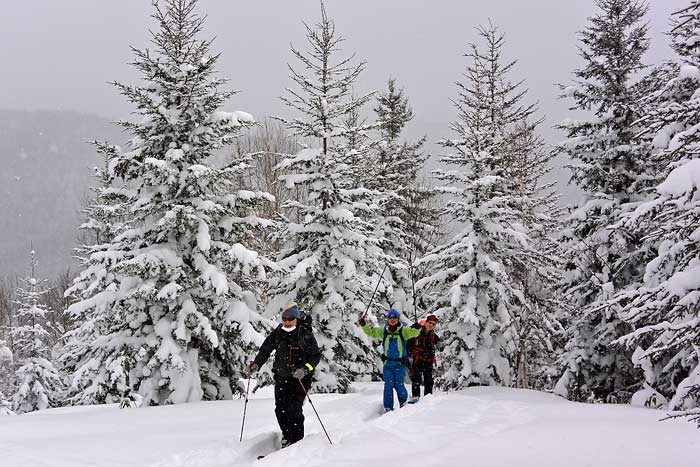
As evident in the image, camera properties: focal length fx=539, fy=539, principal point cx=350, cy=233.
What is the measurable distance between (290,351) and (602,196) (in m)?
11.9

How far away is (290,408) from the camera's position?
8070 millimetres

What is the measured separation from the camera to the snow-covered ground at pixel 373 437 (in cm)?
670

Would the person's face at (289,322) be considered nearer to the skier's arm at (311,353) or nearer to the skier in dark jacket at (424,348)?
the skier's arm at (311,353)

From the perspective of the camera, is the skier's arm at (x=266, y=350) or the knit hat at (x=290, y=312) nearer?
the skier's arm at (x=266, y=350)

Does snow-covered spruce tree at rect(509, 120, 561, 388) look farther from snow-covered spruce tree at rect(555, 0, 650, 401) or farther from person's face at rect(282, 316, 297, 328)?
person's face at rect(282, 316, 297, 328)

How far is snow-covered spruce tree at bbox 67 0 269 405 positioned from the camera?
1305cm

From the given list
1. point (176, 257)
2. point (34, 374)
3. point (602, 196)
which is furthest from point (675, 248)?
point (34, 374)

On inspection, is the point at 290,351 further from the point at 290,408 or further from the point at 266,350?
the point at 290,408

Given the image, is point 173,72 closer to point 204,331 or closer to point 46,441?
point 204,331

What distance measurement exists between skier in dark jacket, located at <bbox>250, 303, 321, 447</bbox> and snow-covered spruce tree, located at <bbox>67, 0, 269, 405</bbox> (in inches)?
196

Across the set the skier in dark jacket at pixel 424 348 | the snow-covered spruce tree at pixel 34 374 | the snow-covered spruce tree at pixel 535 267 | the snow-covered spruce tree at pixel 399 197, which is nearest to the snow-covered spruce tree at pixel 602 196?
the snow-covered spruce tree at pixel 535 267

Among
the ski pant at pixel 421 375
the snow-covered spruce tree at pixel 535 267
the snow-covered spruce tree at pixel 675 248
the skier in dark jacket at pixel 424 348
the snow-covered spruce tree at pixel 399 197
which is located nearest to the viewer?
the snow-covered spruce tree at pixel 675 248

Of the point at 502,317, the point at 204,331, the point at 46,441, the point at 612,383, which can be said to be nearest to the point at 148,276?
the point at 204,331

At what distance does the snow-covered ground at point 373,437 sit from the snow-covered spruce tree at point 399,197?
13.9m
